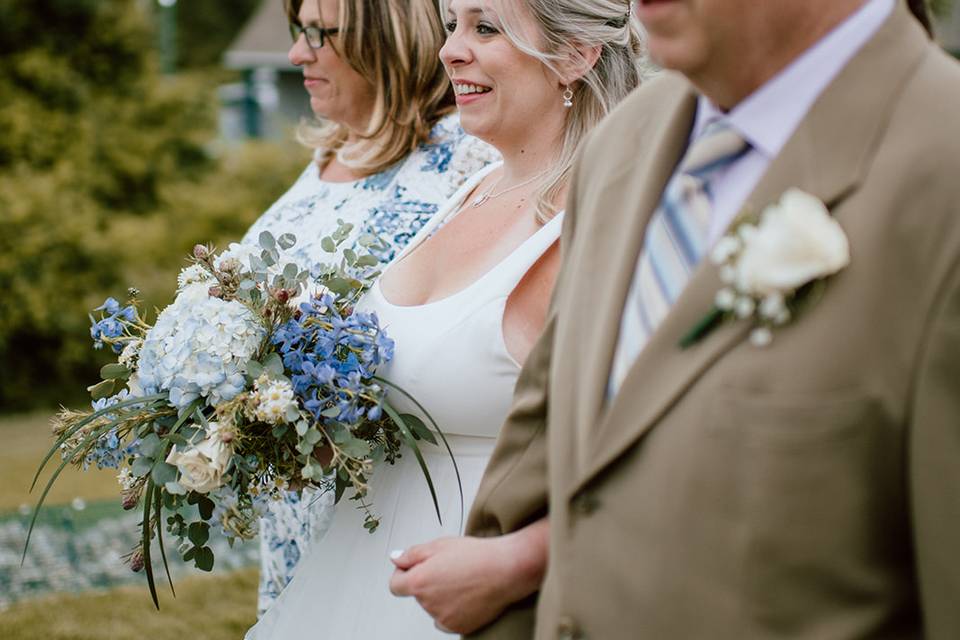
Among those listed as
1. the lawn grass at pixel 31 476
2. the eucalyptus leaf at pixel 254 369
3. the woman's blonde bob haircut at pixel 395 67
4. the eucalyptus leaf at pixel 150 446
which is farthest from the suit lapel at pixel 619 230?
the lawn grass at pixel 31 476

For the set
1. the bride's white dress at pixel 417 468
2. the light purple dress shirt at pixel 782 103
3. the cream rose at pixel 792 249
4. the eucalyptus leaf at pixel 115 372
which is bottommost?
the bride's white dress at pixel 417 468

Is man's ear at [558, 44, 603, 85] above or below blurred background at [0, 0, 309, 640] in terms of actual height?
above

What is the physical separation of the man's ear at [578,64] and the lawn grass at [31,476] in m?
5.05

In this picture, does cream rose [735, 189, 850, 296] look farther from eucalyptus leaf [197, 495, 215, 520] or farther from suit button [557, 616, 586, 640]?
eucalyptus leaf [197, 495, 215, 520]

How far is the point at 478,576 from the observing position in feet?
6.63

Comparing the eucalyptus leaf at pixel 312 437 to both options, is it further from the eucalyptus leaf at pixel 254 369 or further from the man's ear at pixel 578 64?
the man's ear at pixel 578 64

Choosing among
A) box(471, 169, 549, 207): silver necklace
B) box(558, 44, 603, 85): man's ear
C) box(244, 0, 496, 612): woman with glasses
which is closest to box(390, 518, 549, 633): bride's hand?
box(471, 169, 549, 207): silver necklace

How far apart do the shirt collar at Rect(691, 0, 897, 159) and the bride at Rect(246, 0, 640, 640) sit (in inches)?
41.6

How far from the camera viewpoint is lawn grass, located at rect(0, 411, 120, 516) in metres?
7.80

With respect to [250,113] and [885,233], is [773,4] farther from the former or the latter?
[250,113]

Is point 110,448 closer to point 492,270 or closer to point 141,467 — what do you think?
point 141,467

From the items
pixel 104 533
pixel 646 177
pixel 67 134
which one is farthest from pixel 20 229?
pixel 646 177

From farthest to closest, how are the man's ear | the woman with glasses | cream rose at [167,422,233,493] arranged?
the woman with glasses < the man's ear < cream rose at [167,422,233,493]

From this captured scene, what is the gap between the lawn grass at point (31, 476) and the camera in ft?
25.6
